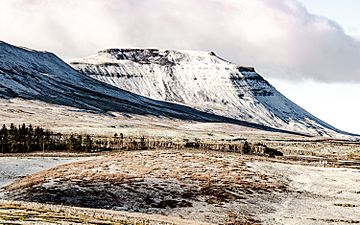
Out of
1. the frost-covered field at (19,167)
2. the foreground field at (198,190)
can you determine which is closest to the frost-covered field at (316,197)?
the foreground field at (198,190)

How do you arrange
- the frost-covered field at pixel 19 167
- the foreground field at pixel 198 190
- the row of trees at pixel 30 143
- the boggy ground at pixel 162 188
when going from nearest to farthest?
the foreground field at pixel 198 190 < the boggy ground at pixel 162 188 < the frost-covered field at pixel 19 167 < the row of trees at pixel 30 143

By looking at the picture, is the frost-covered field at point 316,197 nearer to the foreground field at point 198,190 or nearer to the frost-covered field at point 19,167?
the foreground field at point 198,190

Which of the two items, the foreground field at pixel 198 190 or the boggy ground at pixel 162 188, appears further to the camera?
the boggy ground at pixel 162 188

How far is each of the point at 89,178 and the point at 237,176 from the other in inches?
1036

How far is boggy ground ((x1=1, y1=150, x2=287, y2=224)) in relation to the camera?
226 feet

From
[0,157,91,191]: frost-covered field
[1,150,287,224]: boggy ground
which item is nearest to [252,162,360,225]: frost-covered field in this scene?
[1,150,287,224]: boggy ground

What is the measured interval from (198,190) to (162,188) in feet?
17.8

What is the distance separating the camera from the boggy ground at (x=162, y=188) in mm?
69000

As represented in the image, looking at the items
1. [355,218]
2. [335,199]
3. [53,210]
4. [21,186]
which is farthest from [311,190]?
[53,210]

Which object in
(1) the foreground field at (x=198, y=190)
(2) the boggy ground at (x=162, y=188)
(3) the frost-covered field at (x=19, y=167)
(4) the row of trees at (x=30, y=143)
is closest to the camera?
(1) the foreground field at (x=198, y=190)

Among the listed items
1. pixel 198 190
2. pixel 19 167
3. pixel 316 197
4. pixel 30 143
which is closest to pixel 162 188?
pixel 198 190

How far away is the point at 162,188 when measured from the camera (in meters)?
78.4

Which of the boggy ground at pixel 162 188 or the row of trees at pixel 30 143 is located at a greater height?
the row of trees at pixel 30 143

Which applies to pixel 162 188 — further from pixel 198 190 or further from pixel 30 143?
pixel 30 143
